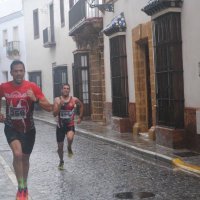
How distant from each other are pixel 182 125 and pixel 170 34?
2.06 m

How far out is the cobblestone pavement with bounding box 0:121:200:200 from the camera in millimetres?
7816

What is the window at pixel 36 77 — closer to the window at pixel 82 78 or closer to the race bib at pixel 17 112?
the window at pixel 82 78

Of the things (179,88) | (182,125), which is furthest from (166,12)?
(182,125)

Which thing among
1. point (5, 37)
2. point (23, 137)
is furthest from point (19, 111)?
point (5, 37)

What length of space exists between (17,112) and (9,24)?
33.7 meters

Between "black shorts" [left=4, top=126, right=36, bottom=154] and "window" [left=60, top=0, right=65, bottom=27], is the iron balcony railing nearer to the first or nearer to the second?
"window" [left=60, top=0, right=65, bottom=27]

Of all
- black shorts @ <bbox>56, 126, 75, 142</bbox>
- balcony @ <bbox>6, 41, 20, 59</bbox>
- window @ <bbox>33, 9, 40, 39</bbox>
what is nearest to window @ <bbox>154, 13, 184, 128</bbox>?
black shorts @ <bbox>56, 126, 75, 142</bbox>

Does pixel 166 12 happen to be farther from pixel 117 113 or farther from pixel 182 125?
pixel 117 113

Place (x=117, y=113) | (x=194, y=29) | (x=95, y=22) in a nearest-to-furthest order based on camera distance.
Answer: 1. (x=194, y=29)
2. (x=117, y=113)
3. (x=95, y=22)

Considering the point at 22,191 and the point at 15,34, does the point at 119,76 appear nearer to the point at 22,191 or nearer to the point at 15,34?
the point at 22,191

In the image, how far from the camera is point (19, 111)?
23.2 feet

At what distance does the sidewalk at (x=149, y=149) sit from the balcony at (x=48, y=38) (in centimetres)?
1228

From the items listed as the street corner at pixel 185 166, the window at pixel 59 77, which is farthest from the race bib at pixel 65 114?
the window at pixel 59 77

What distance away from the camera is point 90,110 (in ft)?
79.8
